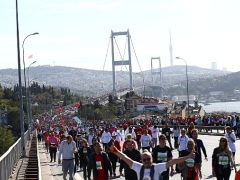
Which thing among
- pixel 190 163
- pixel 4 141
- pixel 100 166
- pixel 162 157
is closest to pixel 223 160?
pixel 190 163

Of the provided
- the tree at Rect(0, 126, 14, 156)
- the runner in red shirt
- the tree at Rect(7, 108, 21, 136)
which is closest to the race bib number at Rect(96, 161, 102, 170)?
the runner in red shirt

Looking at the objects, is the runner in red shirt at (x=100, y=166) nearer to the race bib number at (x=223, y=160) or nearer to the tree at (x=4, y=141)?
the race bib number at (x=223, y=160)

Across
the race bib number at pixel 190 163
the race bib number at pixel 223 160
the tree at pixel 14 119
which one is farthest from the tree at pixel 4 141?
the race bib number at pixel 190 163

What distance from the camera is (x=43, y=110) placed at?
166 meters

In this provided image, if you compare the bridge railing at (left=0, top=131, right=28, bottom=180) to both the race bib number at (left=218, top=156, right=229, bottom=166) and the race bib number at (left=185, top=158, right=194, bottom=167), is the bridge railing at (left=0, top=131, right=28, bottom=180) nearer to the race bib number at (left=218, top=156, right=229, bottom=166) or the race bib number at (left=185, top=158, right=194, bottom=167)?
the race bib number at (left=185, top=158, right=194, bottom=167)

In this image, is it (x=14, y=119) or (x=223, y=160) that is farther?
(x=14, y=119)

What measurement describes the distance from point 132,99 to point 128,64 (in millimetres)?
81898

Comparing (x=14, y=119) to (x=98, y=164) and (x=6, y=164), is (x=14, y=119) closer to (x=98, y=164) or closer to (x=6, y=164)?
(x=6, y=164)

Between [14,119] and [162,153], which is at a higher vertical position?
[162,153]

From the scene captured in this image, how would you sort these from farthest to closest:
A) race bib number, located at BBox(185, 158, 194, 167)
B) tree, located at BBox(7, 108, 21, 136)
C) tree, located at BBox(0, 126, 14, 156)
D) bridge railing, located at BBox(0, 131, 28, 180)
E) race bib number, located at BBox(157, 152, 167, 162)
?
1. tree, located at BBox(7, 108, 21, 136)
2. tree, located at BBox(0, 126, 14, 156)
3. bridge railing, located at BBox(0, 131, 28, 180)
4. race bib number, located at BBox(157, 152, 167, 162)
5. race bib number, located at BBox(185, 158, 194, 167)

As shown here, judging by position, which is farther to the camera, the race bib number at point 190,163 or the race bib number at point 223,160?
the race bib number at point 223,160

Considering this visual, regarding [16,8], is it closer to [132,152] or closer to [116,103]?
[132,152]

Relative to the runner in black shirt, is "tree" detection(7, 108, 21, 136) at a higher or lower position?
lower

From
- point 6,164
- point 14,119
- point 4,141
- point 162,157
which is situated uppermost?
point 162,157
